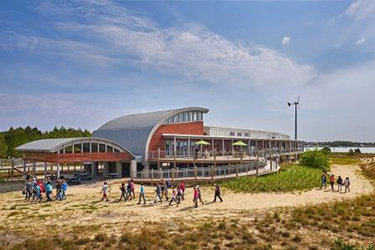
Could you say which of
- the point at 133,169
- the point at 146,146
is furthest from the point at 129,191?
the point at 146,146

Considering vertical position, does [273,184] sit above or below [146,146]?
below

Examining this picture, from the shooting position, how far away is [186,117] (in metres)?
44.3

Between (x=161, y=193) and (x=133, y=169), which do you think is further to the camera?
(x=133, y=169)

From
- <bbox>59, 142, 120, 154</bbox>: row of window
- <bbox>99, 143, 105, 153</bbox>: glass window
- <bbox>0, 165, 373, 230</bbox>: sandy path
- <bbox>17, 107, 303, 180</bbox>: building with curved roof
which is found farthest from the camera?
<bbox>99, 143, 105, 153</bbox>: glass window

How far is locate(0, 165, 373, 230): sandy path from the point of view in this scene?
19.0 m

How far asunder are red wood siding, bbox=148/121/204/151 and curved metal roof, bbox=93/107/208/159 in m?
0.85

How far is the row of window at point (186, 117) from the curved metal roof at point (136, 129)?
0.54 meters

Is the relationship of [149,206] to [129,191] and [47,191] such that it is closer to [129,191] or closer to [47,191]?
[129,191]

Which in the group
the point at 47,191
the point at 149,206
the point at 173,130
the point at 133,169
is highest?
the point at 173,130

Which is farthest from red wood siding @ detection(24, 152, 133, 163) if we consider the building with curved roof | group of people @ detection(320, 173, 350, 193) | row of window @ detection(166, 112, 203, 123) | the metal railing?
group of people @ detection(320, 173, 350, 193)

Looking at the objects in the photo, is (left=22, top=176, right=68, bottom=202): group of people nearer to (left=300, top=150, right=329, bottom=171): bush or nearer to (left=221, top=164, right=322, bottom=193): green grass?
(left=221, top=164, right=322, bottom=193): green grass

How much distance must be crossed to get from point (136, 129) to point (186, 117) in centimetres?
711

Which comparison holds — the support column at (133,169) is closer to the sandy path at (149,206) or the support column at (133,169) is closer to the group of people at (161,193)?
the sandy path at (149,206)

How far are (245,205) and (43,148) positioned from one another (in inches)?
840
